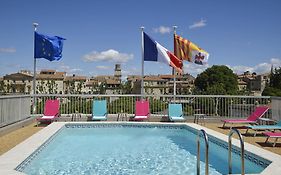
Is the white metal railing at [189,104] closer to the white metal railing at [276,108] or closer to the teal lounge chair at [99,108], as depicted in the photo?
the teal lounge chair at [99,108]

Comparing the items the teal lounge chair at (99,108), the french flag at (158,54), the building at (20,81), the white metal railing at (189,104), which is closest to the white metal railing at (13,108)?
the white metal railing at (189,104)

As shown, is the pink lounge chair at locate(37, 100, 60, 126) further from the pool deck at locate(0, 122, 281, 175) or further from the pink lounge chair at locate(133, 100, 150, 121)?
the pink lounge chair at locate(133, 100, 150, 121)

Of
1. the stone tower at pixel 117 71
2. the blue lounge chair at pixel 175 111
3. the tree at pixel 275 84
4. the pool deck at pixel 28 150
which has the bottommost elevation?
the pool deck at pixel 28 150

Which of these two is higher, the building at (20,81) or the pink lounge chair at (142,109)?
the building at (20,81)

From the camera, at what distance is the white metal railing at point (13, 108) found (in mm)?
9719

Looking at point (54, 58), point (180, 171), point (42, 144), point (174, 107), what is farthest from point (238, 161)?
point (54, 58)

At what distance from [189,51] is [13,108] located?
811 cm

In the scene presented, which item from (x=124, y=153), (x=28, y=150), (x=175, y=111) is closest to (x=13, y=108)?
(x=28, y=150)

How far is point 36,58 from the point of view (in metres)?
14.2

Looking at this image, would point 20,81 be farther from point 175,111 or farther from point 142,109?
point 175,111

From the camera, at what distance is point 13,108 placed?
35.6 feet

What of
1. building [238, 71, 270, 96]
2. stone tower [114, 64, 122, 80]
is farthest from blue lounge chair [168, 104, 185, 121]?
stone tower [114, 64, 122, 80]

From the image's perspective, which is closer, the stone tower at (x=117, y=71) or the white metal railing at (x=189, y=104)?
the white metal railing at (x=189, y=104)

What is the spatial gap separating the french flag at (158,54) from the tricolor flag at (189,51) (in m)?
0.50
